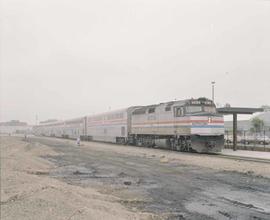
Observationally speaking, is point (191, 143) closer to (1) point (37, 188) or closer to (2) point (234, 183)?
(2) point (234, 183)

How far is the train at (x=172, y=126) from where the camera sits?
34.0 meters

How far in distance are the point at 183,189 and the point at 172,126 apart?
73.5 ft

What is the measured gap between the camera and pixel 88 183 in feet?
57.7

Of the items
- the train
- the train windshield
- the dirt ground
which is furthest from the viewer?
the train windshield

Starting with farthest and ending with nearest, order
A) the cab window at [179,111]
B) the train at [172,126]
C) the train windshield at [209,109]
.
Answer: the cab window at [179,111] → the train windshield at [209,109] → the train at [172,126]

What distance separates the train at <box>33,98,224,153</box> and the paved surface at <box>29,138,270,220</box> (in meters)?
11.2

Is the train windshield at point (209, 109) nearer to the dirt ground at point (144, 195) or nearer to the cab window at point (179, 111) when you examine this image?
the cab window at point (179, 111)

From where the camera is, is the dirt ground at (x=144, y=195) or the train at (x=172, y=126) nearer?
the dirt ground at (x=144, y=195)

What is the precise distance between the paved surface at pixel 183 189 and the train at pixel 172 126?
1119 cm

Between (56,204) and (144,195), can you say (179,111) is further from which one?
(56,204)

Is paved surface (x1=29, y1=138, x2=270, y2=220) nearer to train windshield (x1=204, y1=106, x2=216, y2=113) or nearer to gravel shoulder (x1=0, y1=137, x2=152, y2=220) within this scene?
gravel shoulder (x1=0, y1=137, x2=152, y2=220)

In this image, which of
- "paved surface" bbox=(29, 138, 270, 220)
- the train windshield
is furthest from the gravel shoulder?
the train windshield

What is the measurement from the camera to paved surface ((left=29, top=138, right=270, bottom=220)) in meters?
11.3

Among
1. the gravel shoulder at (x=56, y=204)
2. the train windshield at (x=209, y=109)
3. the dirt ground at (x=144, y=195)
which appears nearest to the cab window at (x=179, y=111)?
the train windshield at (x=209, y=109)
